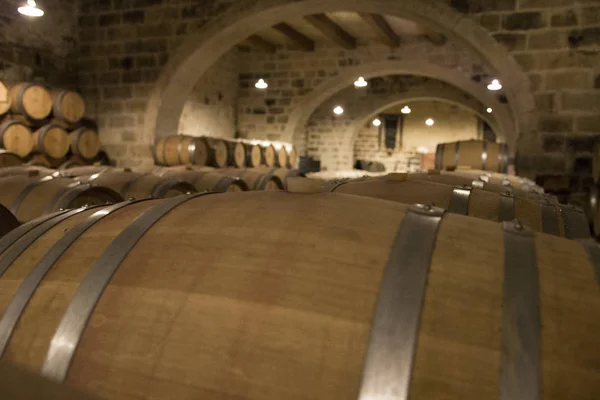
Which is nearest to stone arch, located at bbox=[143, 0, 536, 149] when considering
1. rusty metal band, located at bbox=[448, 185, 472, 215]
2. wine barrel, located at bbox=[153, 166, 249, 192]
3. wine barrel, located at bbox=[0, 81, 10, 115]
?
wine barrel, located at bbox=[0, 81, 10, 115]

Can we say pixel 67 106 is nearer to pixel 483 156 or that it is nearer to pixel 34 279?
pixel 483 156

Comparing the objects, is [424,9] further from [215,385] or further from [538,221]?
[215,385]

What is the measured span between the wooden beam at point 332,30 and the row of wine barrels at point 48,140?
15.7 ft

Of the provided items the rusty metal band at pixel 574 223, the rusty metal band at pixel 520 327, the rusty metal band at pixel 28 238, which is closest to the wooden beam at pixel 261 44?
the rusty metal band at pixel 574 223

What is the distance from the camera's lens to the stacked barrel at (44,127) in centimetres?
695

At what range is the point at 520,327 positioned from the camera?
0.91 m

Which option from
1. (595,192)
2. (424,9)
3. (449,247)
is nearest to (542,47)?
(424,9)

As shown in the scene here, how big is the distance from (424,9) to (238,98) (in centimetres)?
806

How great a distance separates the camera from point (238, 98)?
13461 millimetres

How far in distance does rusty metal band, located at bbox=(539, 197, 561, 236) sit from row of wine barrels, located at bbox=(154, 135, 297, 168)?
6.13 metres

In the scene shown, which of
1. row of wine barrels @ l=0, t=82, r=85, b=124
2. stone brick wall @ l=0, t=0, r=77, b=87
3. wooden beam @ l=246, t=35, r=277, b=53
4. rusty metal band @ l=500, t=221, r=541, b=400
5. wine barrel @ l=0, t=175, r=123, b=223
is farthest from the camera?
wooden beam @ l=246, t=35, r=277, b=53

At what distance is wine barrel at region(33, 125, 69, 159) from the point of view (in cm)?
724

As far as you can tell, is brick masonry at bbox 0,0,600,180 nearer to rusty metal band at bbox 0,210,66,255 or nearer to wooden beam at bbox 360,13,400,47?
wooden beam at bbox 360,13,400,47

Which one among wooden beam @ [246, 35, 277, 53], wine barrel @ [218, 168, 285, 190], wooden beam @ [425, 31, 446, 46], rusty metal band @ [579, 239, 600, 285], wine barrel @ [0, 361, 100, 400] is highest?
wooden beam @ [246, 35, 277, 53]
